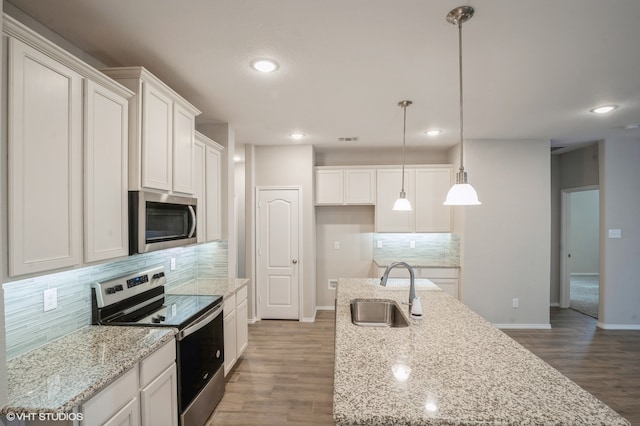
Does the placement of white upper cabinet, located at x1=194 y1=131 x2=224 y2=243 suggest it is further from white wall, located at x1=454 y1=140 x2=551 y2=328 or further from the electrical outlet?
white wall, located at x1=454 y1=140 x2=551 y2=328

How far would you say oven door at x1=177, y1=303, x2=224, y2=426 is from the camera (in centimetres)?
194

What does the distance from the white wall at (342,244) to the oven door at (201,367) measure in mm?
2555

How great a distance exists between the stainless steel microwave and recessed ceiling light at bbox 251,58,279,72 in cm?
112

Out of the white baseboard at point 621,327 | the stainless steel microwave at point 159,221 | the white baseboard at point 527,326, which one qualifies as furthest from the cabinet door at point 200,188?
the white baseboard at point 621,327

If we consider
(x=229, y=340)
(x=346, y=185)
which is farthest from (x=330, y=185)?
(x=229, y=340)

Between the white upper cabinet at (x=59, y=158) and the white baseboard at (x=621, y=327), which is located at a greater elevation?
the white upper cabinet at (x=59, y=158)

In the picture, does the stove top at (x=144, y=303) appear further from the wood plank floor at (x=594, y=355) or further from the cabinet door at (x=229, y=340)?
the wood plank floor at (x=594, y=355)

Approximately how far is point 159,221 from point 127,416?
3.78 ft

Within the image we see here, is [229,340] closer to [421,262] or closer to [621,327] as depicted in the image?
[421,262]

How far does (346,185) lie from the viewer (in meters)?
4.60

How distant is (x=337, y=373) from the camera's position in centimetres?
130

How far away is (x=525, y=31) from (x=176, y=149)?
2396 millimetres

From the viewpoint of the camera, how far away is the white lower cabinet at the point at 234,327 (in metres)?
2.73

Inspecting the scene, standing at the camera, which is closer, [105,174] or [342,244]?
[105,174]
